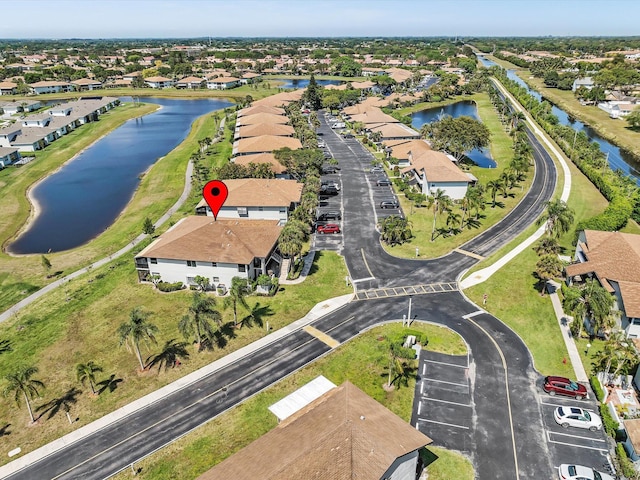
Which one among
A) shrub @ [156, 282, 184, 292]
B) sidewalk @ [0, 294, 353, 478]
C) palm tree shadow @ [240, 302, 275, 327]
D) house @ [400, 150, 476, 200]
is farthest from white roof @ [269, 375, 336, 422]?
house @ [400, 150, 476, 200]

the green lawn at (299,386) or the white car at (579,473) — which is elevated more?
the white car at (579,473)

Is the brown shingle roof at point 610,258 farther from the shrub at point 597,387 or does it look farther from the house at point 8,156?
the house at point 8,156

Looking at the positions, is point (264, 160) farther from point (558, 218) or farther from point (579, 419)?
point (579, 419)

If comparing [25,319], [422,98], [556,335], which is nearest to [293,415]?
[556,335]

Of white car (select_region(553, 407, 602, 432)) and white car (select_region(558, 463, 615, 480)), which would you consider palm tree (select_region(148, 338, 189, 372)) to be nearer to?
white car (select_region(558, 463, 615, 480))

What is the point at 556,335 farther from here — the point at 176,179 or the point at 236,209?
the point at 176,179

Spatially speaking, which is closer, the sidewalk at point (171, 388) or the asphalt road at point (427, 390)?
the asphalt road at point (427, 390)

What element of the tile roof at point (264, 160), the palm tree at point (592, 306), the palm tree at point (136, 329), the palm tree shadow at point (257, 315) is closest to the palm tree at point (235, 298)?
the palm tree shadow at point (257, 315)
